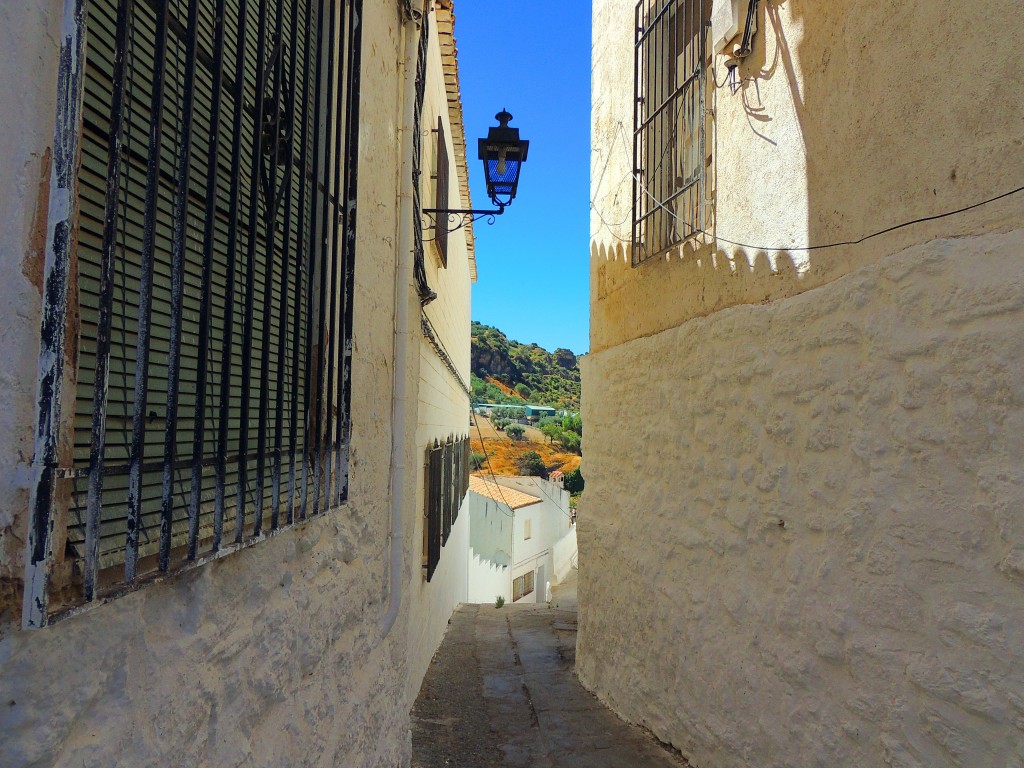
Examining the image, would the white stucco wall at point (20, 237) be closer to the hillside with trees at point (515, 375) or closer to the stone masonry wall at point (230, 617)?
the stone masonry wall at point (230, 617)

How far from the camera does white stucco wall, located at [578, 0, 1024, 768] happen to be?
2.53 meters

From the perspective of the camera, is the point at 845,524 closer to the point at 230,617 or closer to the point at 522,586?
the point at 230,617

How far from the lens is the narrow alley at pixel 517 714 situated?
4.73 metres

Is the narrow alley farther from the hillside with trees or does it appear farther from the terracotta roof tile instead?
the hillside with trees

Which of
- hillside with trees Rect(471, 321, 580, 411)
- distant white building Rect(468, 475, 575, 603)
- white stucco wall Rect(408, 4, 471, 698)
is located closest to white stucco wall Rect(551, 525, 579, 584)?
distant white building Rect(468, 475, 575, 603)

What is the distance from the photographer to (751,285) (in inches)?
162

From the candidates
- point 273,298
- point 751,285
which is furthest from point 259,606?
point 751,285

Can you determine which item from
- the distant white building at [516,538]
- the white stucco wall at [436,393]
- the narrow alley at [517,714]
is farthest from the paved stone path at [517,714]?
the distant white building at [516,538]

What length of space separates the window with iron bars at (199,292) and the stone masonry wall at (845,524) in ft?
6.76

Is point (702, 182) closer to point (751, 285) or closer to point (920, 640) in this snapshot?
point (751, 285)

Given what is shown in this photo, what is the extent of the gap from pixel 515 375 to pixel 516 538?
46818mm

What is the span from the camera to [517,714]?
5594mm

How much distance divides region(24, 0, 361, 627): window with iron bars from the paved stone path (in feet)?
8.89

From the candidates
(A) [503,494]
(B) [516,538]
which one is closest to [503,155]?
(B) [516,538]
